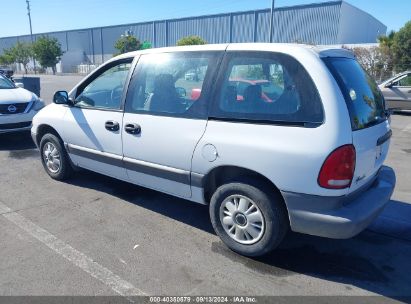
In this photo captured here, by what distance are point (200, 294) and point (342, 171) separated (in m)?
1.43

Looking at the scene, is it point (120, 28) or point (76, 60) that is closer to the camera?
point (120, 28)

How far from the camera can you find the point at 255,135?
2.90 m

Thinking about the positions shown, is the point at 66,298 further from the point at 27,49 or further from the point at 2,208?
the point at 27,49

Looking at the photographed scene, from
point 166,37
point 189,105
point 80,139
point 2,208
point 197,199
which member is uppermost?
point 166,37

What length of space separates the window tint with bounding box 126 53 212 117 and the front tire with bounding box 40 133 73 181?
5.29 feet

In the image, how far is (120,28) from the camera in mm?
68250

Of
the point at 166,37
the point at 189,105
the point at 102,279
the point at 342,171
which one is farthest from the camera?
the point at 166,37

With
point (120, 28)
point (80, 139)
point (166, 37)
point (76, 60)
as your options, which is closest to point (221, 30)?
point (166, 37)

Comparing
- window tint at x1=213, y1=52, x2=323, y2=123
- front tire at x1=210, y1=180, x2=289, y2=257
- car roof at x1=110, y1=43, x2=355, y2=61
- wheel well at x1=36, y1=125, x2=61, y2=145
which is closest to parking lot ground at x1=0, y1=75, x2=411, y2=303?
front tire at x1=210, y1=180, x2=289, y2=257

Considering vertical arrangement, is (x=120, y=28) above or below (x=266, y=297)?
above

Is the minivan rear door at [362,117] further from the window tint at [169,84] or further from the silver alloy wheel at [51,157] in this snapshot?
the silver alloy wheel at [51,157]

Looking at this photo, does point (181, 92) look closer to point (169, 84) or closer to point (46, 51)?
point (169, 84)

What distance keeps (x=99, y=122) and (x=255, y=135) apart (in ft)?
6.85

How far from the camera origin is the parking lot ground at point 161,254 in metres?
2.80
